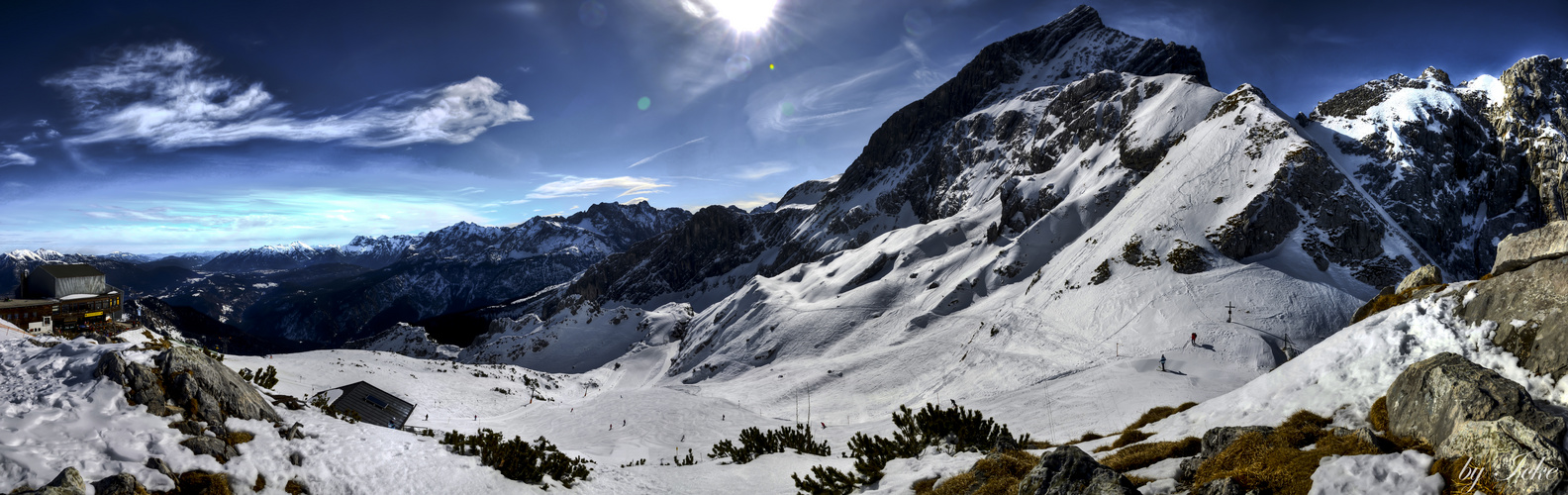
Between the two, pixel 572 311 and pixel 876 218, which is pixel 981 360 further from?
pixel 876 218

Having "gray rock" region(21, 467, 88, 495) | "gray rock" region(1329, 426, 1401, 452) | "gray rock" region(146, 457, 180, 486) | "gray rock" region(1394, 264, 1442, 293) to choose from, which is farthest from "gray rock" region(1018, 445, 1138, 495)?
"gray rock" region(146, 457, 180, 486)

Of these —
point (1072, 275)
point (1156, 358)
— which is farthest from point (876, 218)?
point (1156, 358)

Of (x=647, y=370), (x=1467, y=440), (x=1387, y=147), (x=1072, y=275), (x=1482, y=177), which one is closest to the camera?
(x=1467, y=440)

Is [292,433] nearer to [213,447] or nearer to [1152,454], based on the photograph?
[213,447]

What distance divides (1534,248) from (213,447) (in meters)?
25.2

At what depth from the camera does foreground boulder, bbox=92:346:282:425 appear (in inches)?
419

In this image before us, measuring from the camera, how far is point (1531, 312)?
8539mm

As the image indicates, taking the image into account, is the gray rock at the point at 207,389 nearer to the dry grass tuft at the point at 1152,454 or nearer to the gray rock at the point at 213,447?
the gray rock at the point at 213,447

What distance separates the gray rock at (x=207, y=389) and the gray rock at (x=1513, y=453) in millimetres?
20611

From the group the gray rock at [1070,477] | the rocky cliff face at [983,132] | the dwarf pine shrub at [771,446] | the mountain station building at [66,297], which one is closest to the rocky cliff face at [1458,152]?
the rocky cliff face at [983,132]

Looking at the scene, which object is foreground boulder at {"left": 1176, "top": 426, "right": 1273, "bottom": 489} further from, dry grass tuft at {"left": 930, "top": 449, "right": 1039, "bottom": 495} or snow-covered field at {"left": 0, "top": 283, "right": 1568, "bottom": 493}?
dry grass tuft at {"left": 930, "top": 449, "right": 1039, "bottom": 495}

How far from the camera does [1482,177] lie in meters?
70.6

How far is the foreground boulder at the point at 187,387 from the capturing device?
10.6 metres

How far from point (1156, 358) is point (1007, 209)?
184 ft
